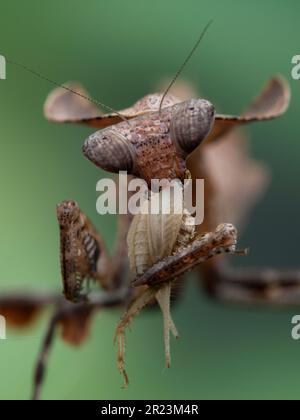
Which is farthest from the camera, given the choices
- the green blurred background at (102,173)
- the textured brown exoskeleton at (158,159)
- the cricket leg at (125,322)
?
the green blurred background at (102,173)

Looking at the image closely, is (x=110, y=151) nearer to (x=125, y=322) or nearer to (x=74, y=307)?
(x=125, y=322)

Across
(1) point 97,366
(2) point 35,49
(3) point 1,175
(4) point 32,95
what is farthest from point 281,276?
(2) point 35,49

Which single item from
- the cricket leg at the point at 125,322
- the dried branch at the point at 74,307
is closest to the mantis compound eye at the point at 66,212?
the cricket leg at the point at 125,322

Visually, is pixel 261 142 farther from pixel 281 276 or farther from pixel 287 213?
pixel 281 276

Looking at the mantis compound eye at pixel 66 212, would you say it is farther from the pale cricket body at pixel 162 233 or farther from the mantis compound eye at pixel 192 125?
the mantis compound eye at pixel 192 125

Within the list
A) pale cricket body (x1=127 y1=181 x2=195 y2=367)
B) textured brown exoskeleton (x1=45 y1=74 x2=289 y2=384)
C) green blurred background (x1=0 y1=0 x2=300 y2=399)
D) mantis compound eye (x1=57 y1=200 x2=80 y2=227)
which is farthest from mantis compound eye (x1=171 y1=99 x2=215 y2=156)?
green blurred background (x1=0 y1=0 x2=300 y2=399)

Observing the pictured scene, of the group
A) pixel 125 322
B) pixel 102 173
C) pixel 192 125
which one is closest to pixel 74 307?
pixel 125 322

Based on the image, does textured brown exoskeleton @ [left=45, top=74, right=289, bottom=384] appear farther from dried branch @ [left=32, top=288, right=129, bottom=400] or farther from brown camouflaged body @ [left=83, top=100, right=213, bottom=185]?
dried branch @ [left=32, top=288, right=129, bottom=400]

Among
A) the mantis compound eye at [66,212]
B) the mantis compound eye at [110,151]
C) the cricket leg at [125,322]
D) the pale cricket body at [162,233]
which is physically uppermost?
the mantis compound eye at [110,151]
